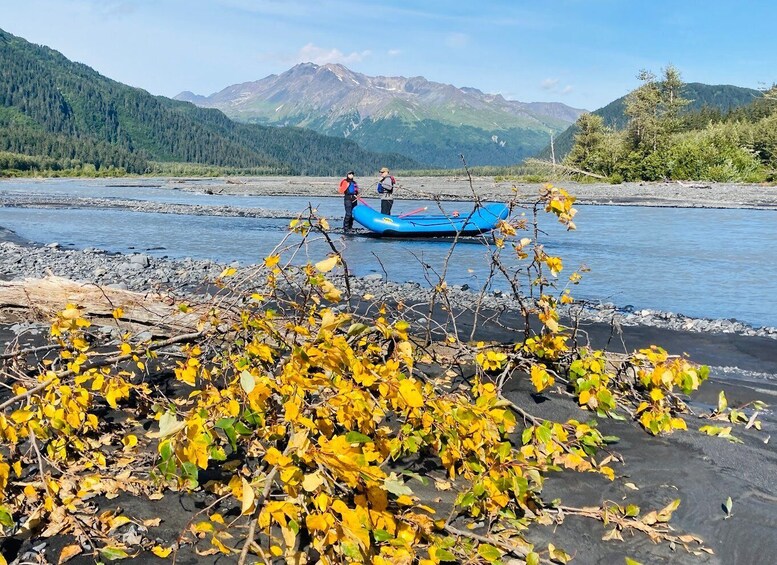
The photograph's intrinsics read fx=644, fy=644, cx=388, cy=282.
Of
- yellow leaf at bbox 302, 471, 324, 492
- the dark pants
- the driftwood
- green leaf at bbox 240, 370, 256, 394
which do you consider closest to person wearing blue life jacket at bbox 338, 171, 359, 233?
the dark pants

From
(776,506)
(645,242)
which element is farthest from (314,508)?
(645,242)

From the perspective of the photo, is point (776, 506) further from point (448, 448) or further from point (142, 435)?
point (142, 435)

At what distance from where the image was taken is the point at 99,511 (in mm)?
3957

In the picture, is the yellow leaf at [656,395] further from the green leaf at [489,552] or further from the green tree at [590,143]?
the green tree at [590,143]

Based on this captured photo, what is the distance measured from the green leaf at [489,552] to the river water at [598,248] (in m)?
3.81

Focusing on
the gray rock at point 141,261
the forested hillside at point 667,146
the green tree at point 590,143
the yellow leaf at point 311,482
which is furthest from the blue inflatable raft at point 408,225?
the green tree at point 590,143

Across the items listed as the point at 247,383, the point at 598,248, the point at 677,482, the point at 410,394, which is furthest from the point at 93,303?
the point at 598,248

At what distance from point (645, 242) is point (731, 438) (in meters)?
17.4

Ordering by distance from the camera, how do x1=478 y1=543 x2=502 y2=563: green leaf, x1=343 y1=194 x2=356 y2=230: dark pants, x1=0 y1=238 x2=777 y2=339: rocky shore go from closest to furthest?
1. x1=478 y1=543 x2=502 y2=563: green leaf
2. x1=0 y1=238 x2=777 y2=339: rocky shore
3. x1=343 y1=194 x2=356 y2=230: dark pants

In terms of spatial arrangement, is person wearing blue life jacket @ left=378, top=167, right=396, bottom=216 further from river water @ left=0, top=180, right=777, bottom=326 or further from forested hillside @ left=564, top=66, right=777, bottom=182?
forested hillside @ left=564, top=66, right=777, bottom=182

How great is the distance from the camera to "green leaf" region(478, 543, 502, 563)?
340 centimetres

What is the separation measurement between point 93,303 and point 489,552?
6.15 m

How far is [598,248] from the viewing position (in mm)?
20422

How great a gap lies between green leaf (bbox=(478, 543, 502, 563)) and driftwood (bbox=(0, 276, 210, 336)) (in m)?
4.34
